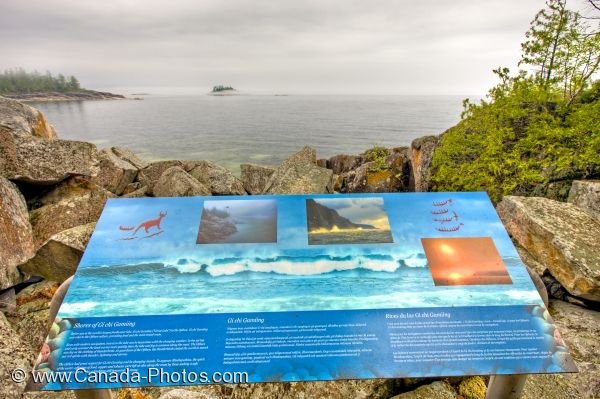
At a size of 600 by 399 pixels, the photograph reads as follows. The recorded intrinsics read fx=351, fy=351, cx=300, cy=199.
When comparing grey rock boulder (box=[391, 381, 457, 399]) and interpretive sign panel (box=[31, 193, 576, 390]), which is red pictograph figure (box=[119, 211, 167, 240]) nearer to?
interpretive sign panel (box=[31, 193, 576, 390])

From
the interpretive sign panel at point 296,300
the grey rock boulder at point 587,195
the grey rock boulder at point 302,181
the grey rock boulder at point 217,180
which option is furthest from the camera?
the grey rock boulder at point 217,180

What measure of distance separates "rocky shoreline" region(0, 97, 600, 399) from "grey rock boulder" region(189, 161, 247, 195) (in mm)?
1232

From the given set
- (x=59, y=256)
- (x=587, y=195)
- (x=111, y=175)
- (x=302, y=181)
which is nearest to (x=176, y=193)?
(x=59, y=256)

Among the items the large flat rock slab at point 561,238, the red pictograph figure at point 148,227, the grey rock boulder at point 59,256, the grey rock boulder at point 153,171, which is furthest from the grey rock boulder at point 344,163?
the red pictograph figure at point 148,227

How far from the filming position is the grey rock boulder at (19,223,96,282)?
538 cm

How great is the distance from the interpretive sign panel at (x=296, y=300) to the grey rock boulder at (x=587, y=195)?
3.08 meters

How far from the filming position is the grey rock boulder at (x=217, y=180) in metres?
9.50

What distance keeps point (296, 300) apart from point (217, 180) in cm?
714

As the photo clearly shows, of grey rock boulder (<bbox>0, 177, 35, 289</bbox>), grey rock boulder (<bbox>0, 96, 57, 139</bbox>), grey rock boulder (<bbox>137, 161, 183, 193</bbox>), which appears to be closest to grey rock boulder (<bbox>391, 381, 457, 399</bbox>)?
grey rock boulder (<bbox>0, 177, 35, 289</bbox>)

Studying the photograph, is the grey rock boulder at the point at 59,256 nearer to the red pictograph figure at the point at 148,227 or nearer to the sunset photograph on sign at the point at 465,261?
the red pictograph figure at the point at 148,227

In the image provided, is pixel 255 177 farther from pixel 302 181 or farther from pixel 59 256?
pixel 59 256

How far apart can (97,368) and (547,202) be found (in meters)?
6.35

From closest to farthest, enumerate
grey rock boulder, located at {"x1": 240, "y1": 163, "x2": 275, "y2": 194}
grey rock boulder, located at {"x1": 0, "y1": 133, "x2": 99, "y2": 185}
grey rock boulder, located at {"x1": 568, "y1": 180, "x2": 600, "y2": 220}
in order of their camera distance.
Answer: grey rock boulder, located at {"x1": 568, "y1": 180, "x2": 600, "y2": 220} → grey rock boulder, located at {"x1": 0, "y1": 133, "x2": 99, "y2": 185} → grey rock boulder, located at {"x1": 240, "y1": 163, "x2": 275, "y2": 194}

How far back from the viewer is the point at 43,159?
21.6 ft
